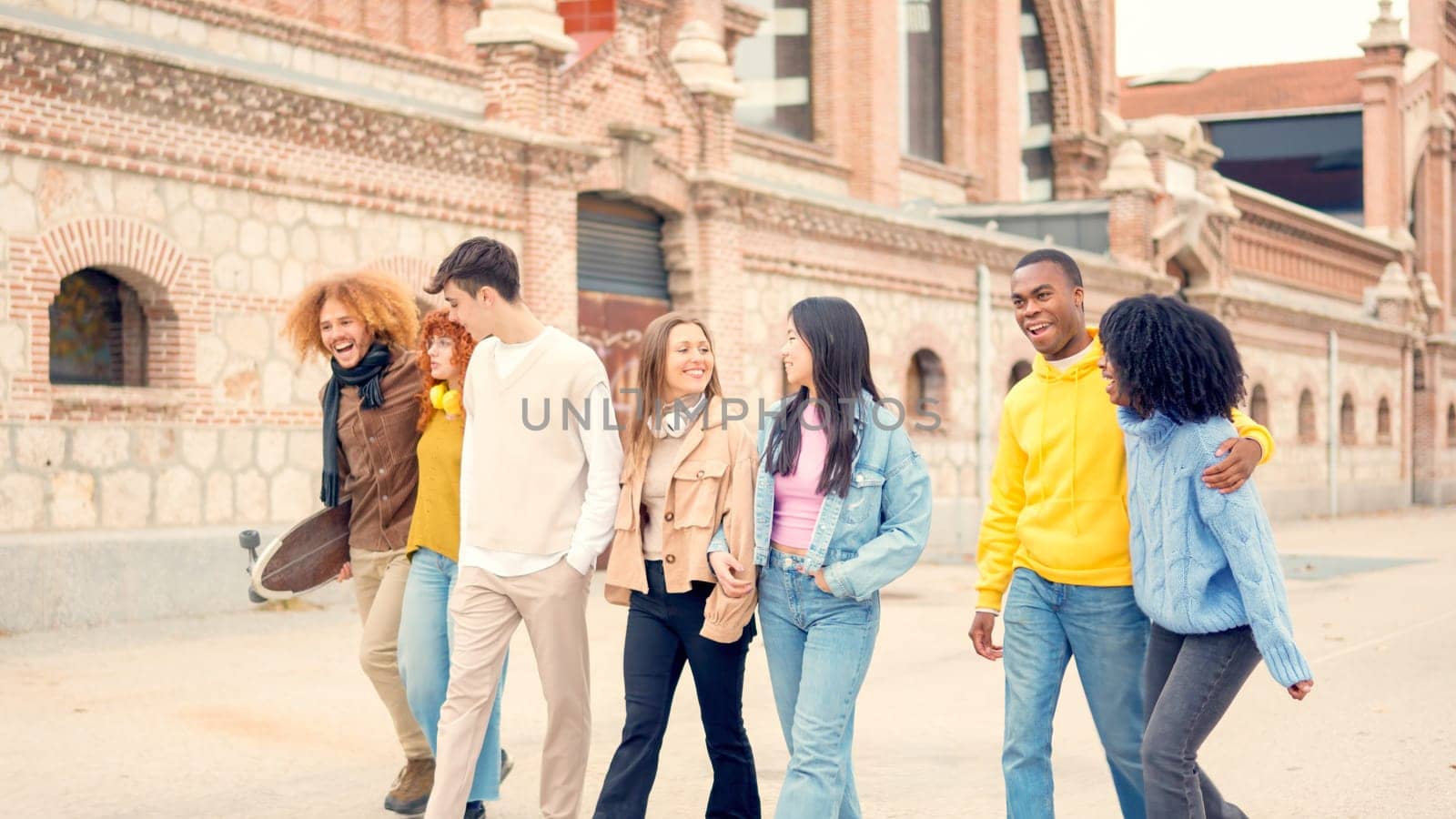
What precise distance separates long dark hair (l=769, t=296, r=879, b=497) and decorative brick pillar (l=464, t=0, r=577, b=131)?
1136 cm

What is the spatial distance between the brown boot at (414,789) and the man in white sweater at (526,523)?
2.88 feet

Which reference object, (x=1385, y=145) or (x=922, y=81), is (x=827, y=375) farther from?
(x=1385, y=145)

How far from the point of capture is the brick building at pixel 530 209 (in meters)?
11.9

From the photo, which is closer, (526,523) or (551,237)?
(526,523)

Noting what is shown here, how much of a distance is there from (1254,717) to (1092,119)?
27180 mm

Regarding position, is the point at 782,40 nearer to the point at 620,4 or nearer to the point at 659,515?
the point at 620,4

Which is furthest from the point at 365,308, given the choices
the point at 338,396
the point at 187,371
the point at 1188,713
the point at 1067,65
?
the point at 1067,65

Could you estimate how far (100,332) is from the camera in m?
12.7

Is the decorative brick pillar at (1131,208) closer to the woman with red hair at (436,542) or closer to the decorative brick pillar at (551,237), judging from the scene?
the decorative brick pillar at (551,237)

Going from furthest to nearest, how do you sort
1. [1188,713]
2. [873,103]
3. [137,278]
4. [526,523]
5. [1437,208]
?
1. [1437,208]
2. [873,103]
3. [137,278]
4. [526,523]
5. [1188,713]

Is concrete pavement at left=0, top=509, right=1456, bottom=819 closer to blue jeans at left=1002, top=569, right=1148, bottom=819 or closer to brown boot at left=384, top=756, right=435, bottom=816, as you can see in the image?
brown boot at left=384, top=756, right=435, bottom=816

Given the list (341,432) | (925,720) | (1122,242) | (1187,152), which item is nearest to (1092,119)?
(1187,152)

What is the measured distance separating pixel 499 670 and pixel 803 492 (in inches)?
48.4

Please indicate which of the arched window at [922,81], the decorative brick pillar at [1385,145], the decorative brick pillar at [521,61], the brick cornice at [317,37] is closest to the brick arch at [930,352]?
the brick cornice at [317,37]
